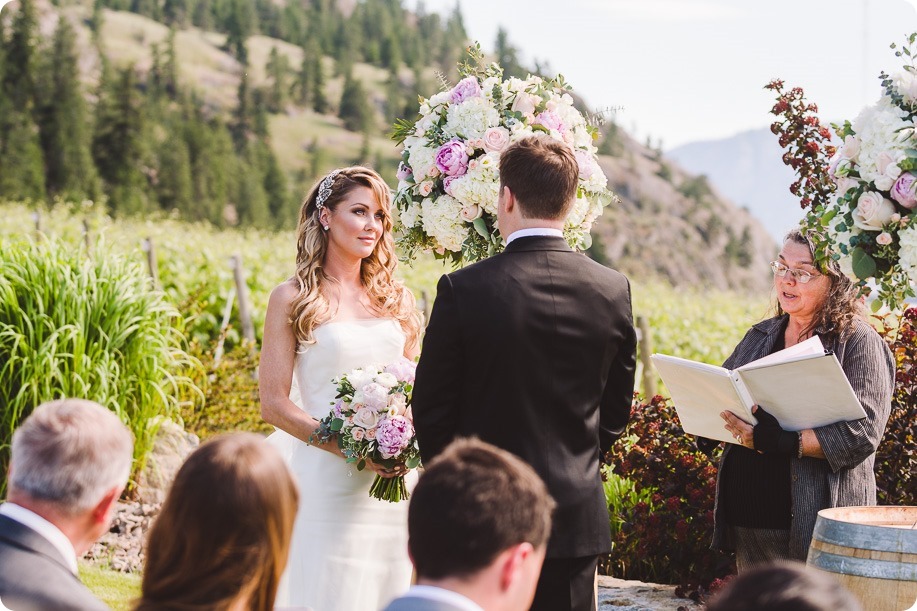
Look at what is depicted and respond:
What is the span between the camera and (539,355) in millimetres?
2986

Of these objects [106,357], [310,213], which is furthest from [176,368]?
[310,213]

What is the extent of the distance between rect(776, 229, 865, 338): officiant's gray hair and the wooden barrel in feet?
2.94

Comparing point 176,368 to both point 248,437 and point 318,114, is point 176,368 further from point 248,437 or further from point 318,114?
point 318,114

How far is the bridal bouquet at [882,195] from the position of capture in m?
3.15

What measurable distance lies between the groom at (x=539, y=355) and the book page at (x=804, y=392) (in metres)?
0.74

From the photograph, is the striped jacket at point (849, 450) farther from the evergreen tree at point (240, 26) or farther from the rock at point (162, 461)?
the evergreen tree at point (240, 26)

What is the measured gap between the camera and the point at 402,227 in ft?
13.9

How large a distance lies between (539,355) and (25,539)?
4.94 ft

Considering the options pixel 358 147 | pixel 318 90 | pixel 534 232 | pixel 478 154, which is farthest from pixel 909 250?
pixel 318 90

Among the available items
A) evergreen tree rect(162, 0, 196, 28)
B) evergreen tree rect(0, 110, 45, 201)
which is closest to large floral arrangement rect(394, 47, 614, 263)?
evergreen tree rect(0, 110, 45, 201)

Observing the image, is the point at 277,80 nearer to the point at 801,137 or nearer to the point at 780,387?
the point at 801,137

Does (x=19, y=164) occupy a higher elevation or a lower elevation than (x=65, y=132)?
lower

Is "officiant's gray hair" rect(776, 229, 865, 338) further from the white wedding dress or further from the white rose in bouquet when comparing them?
the white wedding dress

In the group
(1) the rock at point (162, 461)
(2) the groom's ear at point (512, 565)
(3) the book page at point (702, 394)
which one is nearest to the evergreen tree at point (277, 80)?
(1) the rock at point (162, 461)
